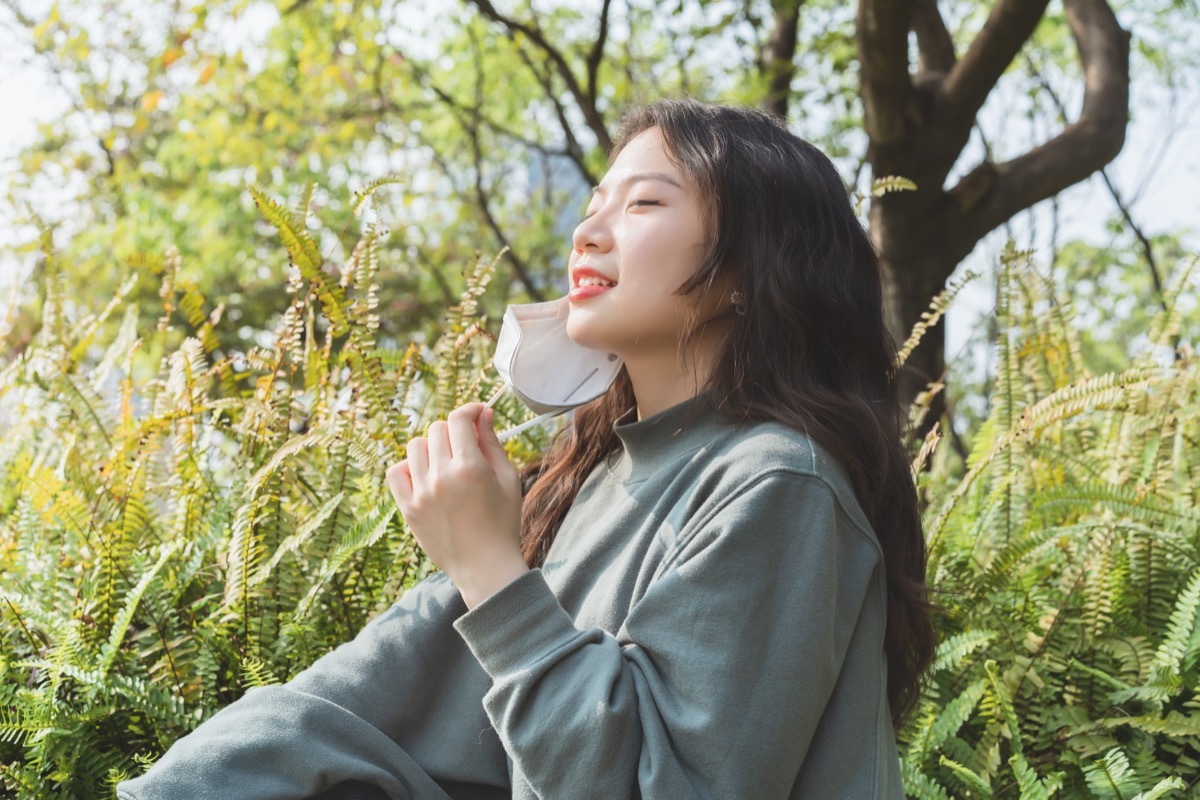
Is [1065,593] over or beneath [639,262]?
beneath

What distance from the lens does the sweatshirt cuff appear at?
1.27 metres

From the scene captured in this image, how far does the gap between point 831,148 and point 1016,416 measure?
5.47 meters

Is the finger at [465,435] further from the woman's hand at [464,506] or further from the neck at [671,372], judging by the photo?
the neck at [671,372]

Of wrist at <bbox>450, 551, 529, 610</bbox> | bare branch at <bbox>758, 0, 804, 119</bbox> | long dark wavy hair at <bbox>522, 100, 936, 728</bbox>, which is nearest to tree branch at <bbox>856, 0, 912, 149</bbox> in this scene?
bare branch at <bbox>758, 0, 804, 119</bbox>

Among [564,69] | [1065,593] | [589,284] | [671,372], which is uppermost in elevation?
[564,69]

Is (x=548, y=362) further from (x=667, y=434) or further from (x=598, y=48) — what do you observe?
(x=598, y=48)

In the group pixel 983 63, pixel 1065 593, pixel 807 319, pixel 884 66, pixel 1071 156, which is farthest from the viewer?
pixel 1071 156

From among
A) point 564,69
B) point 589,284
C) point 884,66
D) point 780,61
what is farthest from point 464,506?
point 780,61

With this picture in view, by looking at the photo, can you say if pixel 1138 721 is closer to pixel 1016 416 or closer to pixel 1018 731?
pixel 1018 731

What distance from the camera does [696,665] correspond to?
1.21 metres

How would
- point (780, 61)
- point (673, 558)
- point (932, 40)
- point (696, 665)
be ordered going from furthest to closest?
point (780, 61)
point (932, 40)
point (673, 558)
point (696, 665)

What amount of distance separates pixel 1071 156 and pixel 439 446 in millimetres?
3608

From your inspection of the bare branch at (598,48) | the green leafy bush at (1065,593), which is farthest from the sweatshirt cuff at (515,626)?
the bare branch at (598,48)

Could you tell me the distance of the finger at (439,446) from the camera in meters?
1.42
